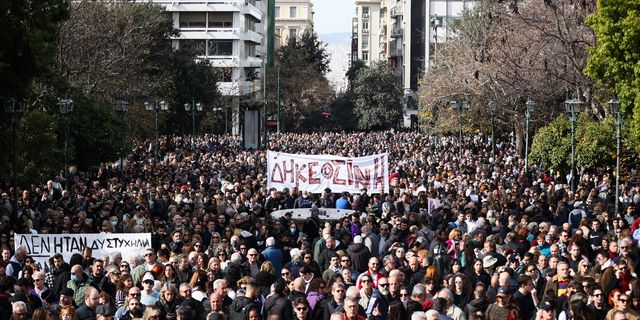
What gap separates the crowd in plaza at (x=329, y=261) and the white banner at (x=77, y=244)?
0.30 meters

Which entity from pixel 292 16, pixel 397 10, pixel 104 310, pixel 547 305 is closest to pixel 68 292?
pixel 104 310

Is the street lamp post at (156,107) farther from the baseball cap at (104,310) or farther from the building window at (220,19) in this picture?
the building window at (220,19)

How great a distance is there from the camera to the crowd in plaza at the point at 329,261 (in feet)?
39.1

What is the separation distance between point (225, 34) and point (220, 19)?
4.74 ft

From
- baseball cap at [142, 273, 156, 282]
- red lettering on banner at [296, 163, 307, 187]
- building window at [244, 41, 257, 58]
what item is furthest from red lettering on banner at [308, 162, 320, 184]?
building window at [244, 41, 257, 58]

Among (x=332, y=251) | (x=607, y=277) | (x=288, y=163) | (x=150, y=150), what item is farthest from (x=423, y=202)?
(x=150, y=150)

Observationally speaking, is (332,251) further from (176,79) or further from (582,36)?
(176,79)

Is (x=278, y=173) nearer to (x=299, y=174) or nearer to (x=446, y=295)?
(x=299, y=174)

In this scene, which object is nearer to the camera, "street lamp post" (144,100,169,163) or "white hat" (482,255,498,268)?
"white hat" (482,255,498,268)

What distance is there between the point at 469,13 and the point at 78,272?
5802 cm

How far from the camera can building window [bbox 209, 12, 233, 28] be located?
104 metres

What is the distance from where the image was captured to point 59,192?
29.4 m

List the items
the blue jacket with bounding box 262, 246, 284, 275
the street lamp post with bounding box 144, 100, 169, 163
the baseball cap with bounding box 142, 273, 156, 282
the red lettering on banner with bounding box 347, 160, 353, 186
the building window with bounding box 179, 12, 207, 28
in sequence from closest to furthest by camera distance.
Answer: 1. the baseball cap with bounding box 142, 273, 156, 282
2. the blue jacket with bounding box 262, 246, 284, 275
3. the red lettering on banner with bounding box 347, 160, 353, 186
4. the street lamp post with bounding box 144, 100, 169, 163
5. the building window with bounding box 179, 12, 207, 28

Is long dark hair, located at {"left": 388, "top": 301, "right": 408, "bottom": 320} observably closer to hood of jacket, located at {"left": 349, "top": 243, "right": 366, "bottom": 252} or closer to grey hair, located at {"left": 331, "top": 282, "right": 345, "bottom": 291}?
grey hair, located at {"left": 331, "top": 282, "right": 345, "bottom": 291}
